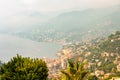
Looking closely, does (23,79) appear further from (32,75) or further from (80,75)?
(80,75)

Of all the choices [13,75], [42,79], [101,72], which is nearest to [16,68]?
[13,75]

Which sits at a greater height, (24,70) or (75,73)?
(24,70)

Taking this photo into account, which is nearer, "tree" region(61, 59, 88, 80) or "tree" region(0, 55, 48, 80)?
"tree" region(61, 59, 88, 80)

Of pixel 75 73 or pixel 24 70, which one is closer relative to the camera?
pixel 75 73

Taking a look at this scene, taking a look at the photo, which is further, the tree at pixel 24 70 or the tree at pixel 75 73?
the tree at pixel 24 70

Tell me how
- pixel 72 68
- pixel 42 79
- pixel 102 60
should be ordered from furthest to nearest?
pixel 102 60 < pixel 42 79 < pixel 72 68

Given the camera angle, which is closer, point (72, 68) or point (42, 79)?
point (72, 68)

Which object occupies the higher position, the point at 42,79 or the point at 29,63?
the point at 29,63

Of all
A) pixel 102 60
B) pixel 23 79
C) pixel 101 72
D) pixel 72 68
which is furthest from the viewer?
pixel 102 60
